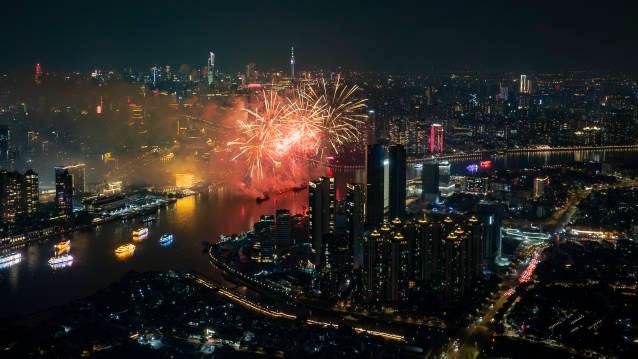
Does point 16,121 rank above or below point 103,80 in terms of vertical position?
below

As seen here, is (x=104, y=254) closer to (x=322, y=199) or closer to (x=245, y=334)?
(x=322, y=199)

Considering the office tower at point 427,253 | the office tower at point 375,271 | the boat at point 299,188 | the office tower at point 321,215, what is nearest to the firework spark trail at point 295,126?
the boat at point 299,188

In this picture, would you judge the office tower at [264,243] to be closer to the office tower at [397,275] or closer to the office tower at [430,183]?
the office tower at [397,275]

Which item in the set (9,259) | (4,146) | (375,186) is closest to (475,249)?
(375,186)

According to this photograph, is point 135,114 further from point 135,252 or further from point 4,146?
point 135,252

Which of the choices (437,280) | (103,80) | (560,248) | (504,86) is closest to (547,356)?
(437,280)
